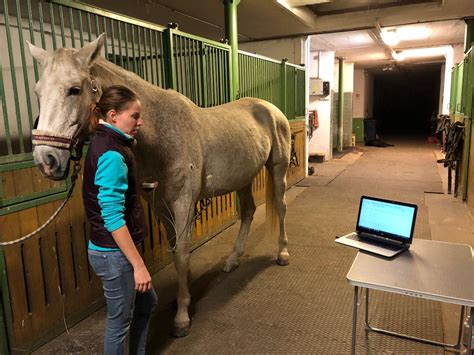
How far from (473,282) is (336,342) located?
81 centimetres

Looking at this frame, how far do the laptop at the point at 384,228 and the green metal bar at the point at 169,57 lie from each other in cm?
168

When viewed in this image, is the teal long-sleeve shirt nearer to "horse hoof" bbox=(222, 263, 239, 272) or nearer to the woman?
the woman

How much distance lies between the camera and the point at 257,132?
2.67 metres

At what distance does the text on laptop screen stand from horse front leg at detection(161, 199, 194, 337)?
0.90 m

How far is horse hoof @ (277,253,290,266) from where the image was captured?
9.61 feet

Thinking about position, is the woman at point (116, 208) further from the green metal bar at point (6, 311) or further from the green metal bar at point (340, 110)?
the green metal bar at point (340, 110)

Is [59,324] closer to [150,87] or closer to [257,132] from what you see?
[150,87]

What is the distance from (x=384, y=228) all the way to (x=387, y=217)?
0.18 ft

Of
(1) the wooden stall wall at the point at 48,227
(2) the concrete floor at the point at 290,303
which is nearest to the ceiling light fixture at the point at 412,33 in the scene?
(2) the concrete floor at the point at 290,303

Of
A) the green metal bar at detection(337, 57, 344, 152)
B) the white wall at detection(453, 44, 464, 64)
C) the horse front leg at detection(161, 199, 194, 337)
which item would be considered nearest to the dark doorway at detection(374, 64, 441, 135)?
the green metal bar at detection(337, 57, 344, 152)

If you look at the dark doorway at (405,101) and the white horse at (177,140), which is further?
the dark doorway at (405,101)

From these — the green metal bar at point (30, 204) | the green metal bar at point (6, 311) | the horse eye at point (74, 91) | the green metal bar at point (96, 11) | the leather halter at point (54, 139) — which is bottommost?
the green metal bar at point (6, 311)

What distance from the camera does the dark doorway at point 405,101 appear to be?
18.4 m

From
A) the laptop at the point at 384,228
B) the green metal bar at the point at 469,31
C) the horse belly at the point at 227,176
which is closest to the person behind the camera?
the laptop at the point at 384,228
